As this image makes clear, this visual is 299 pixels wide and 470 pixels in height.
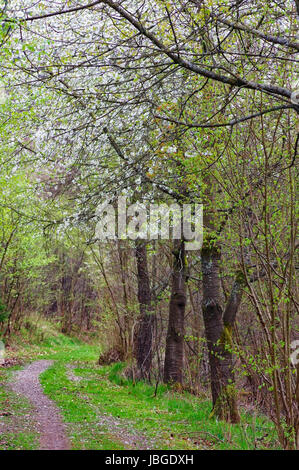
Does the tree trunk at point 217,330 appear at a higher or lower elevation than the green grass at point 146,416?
higher

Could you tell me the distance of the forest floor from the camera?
5711 mm

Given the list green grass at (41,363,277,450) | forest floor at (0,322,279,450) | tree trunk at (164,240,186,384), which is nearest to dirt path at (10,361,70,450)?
forest floor at (0,322,279,450)

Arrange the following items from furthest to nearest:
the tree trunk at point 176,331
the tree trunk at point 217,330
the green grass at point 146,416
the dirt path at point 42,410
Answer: the tree trunk at point 176,331
the tree trunk at point 217,330
the green grass at point 146,416
the dirt path at point 42,410

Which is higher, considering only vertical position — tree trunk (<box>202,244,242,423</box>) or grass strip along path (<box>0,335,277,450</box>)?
tree trunk (<box>202,244,242,423</box>)

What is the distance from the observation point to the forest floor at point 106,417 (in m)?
5.71

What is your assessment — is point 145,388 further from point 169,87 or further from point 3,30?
point 3,30

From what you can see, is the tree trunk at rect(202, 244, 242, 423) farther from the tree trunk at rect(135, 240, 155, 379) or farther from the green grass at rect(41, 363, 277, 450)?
the tree trunk at rect(135, 240, 155, 379)

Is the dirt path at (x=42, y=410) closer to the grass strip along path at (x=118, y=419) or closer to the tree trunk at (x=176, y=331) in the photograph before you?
the grass strip along path at (x=118, y=419)

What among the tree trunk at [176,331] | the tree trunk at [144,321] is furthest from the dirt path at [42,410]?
the tree trunk at [176,331]

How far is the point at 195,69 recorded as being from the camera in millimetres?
4746

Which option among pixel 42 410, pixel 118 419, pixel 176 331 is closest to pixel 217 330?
pixel 118 419

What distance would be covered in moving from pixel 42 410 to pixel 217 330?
321 centimetres

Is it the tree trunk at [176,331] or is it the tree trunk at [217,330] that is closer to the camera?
the tree trunk at [217,330]
